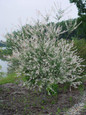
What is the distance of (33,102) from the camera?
7.25 meters

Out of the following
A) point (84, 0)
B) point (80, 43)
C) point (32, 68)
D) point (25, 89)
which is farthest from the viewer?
point (84, 0)

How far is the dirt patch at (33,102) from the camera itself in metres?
6.34

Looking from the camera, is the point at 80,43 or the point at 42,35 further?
the point at 80,43

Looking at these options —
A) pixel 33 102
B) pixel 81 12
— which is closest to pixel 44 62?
pixel 33 102

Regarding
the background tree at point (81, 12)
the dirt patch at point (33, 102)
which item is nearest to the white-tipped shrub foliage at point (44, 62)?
the dirt patch at point (33, 102)

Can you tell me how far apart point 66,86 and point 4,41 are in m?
3.62

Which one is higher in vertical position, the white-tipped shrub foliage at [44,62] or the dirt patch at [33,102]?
the white-tipped shrub foliage at [44,62]

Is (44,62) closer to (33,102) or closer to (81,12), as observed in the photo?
(33,102)

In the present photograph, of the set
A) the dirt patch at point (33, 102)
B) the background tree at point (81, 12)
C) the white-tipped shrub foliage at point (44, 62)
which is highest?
the background tree at point (81, 12)

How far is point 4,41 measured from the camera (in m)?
7.82

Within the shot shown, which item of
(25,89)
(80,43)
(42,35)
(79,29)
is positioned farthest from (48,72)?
(79,29)

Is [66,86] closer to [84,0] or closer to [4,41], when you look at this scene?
[4,41]

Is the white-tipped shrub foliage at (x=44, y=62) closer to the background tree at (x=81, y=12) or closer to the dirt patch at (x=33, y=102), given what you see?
the dirt patch at (x=33, y=102)

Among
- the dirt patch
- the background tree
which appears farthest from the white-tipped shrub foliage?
the background tree
